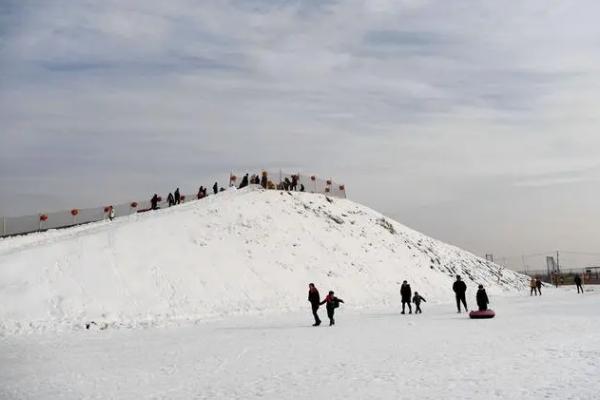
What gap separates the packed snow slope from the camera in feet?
79.7

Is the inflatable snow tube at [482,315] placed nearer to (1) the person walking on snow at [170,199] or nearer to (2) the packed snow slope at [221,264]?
(2) the packed snow slope at [221,264]

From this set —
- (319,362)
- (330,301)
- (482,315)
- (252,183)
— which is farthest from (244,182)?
(319,362)

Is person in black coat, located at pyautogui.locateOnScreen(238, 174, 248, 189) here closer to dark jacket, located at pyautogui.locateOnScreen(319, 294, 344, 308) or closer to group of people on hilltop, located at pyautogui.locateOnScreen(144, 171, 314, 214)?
group of people on hilltop, located at pyautogui.locateOnScreen(144, 171, 314, 214)

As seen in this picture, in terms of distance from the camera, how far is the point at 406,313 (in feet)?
85.1

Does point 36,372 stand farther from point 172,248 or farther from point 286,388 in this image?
point 172,248

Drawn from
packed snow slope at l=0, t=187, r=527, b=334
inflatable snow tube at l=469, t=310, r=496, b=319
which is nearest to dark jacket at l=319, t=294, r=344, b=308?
inflatable snow tube at l=469, t=310, r=496, b=319

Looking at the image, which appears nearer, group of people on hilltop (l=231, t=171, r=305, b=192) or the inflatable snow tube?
the inflatable snow tube

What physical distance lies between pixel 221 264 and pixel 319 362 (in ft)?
60.8

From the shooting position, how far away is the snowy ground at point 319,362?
9.98 meters

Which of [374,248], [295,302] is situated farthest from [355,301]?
[374,248]

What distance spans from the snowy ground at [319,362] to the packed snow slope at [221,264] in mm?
3847

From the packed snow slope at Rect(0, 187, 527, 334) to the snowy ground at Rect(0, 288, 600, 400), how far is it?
3.85 meters

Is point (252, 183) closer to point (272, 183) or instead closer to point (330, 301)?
point (272, 183)

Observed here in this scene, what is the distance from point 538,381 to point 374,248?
29.7 metres
